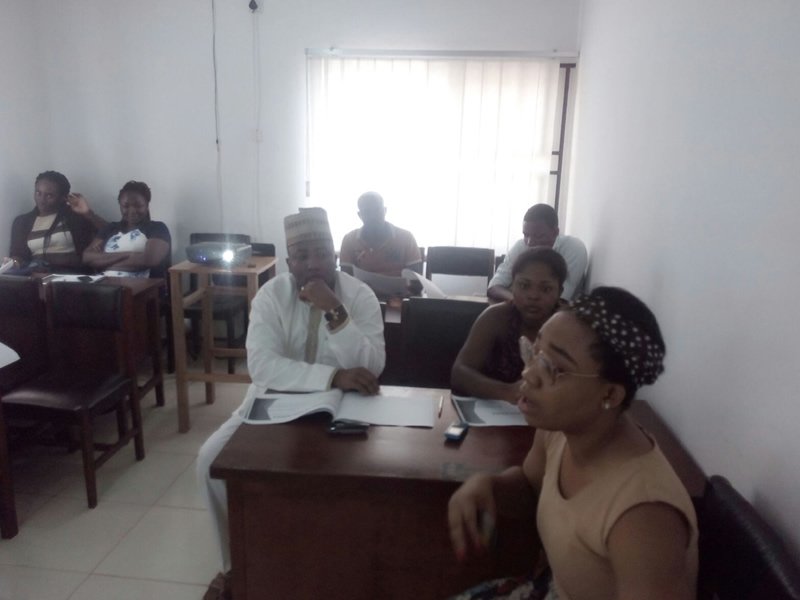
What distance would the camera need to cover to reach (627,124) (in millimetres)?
2566

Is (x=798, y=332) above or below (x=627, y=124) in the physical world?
below

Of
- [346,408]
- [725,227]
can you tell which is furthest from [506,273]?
[725,227]

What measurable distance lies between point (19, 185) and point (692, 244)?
182 inches

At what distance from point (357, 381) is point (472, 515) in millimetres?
725

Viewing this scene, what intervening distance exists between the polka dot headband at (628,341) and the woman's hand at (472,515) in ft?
1.33

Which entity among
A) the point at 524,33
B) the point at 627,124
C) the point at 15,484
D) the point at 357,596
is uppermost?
the point at 524,33

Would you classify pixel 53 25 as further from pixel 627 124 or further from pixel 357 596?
pixel 357 596

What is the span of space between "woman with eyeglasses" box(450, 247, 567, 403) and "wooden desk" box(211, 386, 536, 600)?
1.60 ft

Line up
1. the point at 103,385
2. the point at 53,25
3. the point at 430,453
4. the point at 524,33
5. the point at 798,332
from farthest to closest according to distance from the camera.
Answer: the point at 53,25 → the point at 524,33 → the point at 103,385 → the point at 430,453 → the point at 798,332

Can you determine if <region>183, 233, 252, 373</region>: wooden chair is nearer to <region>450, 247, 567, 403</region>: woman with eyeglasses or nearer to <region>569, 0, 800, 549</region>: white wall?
<region>450, 247, 567, 403</region>: woman with eyeglasses

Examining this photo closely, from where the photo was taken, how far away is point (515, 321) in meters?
2.11

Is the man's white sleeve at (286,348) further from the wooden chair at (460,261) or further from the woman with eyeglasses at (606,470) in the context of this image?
the wooden chair at (460,261)

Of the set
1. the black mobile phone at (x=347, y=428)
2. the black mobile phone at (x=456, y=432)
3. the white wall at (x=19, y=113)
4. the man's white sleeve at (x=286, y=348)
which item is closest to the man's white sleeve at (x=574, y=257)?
the man's white sleeve at (x=286, y=348)

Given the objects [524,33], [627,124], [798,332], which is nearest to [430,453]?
[798,332]
